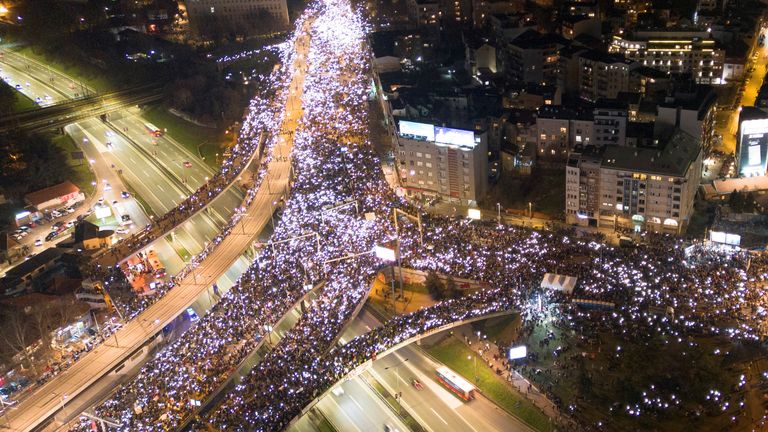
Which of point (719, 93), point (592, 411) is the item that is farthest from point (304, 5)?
point (592, 411)

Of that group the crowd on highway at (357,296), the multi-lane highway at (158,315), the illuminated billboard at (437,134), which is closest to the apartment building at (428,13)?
the multi-lane highway at (158,315)

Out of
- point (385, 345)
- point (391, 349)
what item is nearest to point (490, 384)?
point (391, 349)

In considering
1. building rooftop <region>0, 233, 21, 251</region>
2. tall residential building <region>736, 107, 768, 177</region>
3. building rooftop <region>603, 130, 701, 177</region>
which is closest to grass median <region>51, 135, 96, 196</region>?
building rooftop <region>0, 233, 21, 251</region>

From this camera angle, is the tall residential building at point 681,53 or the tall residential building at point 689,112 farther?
the tall residential building at point 681,53

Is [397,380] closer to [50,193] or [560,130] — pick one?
[560,130]

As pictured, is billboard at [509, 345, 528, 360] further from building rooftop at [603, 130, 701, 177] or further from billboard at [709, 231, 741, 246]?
building rooftop at [603, 130, 701, 177]

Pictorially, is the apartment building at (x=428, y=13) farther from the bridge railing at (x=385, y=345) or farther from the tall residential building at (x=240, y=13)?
the bridge railing at (x=385, y=345)

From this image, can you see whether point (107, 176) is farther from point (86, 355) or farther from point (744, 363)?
point (744, 363)
